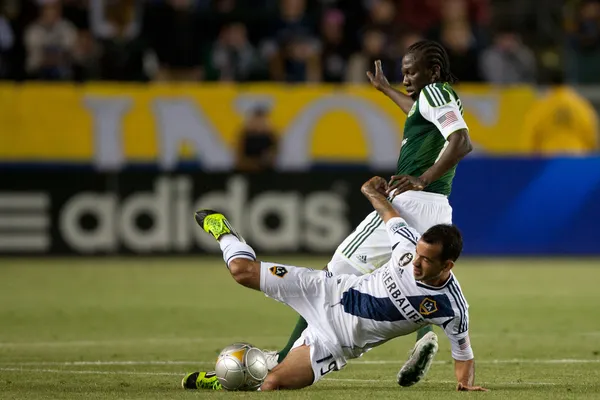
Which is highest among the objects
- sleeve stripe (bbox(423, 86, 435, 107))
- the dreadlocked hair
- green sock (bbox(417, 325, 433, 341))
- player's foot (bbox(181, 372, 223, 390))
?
the dreadlocked hair

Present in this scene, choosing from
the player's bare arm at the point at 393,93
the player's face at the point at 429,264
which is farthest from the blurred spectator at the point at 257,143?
the player's face at the point at 429,264

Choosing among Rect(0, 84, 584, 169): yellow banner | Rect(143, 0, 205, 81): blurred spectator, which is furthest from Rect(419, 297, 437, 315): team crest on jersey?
Rect(143, 0, 205, 81): blurred spectator

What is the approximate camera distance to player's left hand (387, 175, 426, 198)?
26.0ft

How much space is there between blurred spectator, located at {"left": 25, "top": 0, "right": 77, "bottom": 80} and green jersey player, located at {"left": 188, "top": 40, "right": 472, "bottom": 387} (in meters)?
11.8

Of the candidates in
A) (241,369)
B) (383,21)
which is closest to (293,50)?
(383,21)

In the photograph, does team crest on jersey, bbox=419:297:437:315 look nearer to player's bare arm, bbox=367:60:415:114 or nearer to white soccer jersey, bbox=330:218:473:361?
white soccer jersey, bbox=330:218:473:361

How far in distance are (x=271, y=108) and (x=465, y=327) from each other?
40.2 ft

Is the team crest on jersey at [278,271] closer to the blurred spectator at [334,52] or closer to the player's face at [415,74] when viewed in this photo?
the player's face at [415,74]

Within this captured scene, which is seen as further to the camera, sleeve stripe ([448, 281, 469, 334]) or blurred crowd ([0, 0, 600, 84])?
blurred crowd ([0, 0, 600, 84])

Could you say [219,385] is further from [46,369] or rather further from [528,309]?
[528,309]

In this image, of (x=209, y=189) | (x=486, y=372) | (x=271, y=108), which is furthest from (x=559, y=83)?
(x=486, y=372)

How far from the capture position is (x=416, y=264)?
7395 millimetres

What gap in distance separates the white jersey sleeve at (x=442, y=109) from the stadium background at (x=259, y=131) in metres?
5.94

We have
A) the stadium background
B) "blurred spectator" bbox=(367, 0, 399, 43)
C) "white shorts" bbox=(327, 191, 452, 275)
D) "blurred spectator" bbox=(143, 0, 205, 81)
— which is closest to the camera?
"white shorts" bbox=(327, 191, 452, 275)
